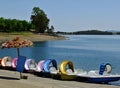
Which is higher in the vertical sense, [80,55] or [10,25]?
[10,25]

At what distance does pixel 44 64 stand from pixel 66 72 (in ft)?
11.3

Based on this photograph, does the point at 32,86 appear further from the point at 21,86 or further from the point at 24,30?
the point at 24,30

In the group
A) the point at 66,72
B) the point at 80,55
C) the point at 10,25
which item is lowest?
the point at 80,55

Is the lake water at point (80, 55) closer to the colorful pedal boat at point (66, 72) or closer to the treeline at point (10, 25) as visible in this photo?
the colorful pedal boat at point (66, 72)

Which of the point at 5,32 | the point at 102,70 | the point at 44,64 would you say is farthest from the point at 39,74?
the point at 5,32

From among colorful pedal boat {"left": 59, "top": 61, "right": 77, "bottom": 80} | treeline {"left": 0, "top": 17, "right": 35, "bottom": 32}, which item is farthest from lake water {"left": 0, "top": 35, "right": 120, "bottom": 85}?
treeline {"left": 0, "top": 17, "right": 35, "bottom": 32}

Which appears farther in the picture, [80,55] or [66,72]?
[80,55]

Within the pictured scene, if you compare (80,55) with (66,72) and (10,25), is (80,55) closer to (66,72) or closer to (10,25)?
(66,72)

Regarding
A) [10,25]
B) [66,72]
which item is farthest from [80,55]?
[10,25]

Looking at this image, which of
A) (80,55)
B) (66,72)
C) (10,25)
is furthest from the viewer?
(10,25)

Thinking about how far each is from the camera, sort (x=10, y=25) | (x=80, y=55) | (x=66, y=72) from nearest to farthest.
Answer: (x=66, y=72) < (x=80, y=55) < (x=10, y=25)

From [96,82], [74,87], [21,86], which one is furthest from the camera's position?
[96,82]

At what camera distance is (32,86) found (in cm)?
2717

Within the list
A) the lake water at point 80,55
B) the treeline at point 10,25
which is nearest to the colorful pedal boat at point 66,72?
the lake water at point 80,55
